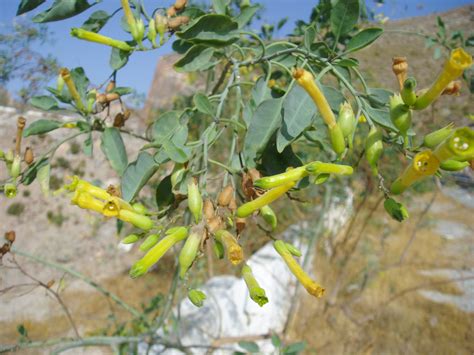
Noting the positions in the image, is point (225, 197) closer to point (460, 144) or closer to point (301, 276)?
point (301, 276)

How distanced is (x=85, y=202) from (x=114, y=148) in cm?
24

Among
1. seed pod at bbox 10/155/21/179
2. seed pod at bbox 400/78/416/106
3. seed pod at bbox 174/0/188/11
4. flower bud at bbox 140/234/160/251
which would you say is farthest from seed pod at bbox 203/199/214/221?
seed pod at bbox 10/155/21/179

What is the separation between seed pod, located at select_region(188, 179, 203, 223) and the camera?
579 millimetres

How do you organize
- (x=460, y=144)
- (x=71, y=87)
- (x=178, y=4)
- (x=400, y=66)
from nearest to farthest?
(x=460, y=144), (x=400, y=66), (x=178, y=4), (x=71, y=87)

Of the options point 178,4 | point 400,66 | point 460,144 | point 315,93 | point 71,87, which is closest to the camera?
point 460,144

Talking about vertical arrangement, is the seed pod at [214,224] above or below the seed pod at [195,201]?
below

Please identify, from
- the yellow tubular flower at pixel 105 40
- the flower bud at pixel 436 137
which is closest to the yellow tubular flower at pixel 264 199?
the flower bud at pixel 436 137

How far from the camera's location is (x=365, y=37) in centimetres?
69

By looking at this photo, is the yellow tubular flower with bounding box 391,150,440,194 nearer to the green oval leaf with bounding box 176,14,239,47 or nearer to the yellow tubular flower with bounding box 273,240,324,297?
the yellow tubular flower with bounding box 273,240,324,297

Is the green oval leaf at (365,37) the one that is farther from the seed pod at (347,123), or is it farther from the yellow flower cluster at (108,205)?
the yellow flower cluster at (108,205)

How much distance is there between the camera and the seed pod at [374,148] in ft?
1.97

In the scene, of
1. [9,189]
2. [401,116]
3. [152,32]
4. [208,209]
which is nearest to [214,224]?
[208,209]

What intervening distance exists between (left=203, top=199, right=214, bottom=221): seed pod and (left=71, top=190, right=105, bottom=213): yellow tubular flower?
18 cm

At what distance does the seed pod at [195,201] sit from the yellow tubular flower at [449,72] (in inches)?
15.1
